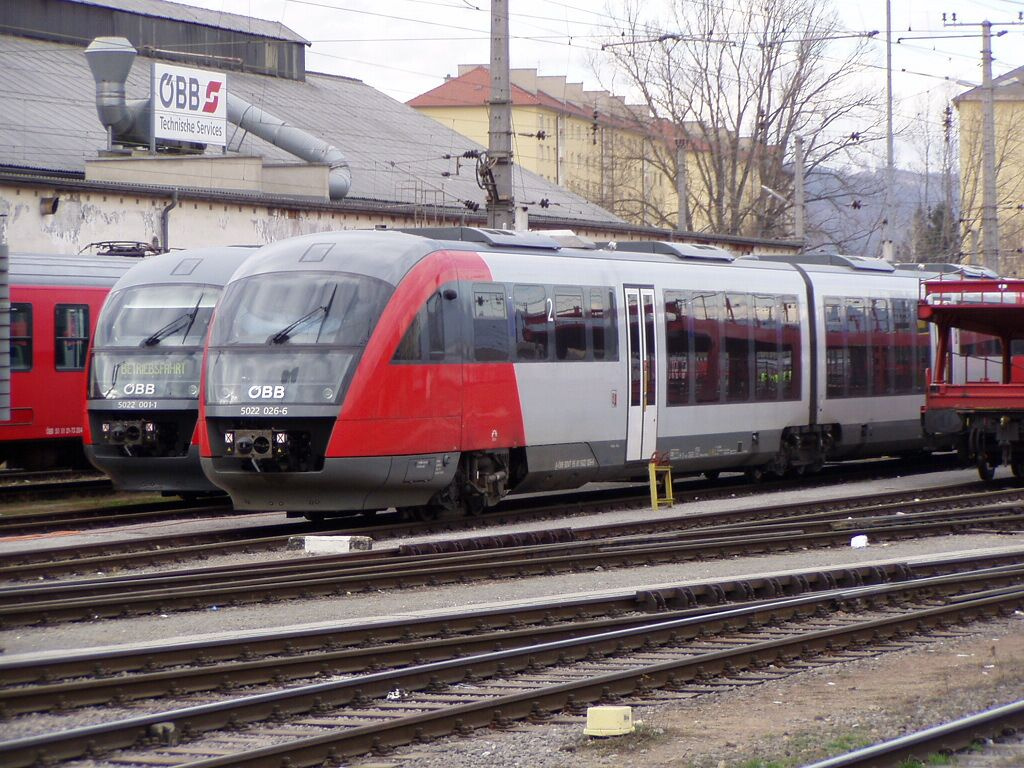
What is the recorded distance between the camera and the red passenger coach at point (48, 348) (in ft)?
69.8

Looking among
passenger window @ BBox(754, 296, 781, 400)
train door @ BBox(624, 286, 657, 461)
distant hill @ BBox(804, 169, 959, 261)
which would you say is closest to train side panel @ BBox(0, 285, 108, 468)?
train door @ BBox(624, 286, 657, 461)

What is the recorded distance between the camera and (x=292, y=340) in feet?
50.9

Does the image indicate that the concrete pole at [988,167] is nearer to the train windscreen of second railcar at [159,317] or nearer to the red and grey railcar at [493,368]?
the red and grey railcar at [493,368]

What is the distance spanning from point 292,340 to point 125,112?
2417cm

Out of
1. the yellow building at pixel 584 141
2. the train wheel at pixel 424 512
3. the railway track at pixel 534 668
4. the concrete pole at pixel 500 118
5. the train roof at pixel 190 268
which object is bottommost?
the train wheel at pixel 424 512

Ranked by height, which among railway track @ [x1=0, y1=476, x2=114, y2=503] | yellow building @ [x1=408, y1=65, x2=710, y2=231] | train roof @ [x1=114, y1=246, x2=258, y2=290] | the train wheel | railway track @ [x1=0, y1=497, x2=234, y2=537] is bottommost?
railway track @ [x1=0, y1=476, x2=114, y2=503]

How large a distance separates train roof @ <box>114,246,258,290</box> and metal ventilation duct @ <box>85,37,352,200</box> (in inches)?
766

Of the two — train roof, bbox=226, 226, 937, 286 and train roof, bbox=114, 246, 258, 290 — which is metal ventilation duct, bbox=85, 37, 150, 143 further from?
train roof, bbox=226, 226, 937, 286

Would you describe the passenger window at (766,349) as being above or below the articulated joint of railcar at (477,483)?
above

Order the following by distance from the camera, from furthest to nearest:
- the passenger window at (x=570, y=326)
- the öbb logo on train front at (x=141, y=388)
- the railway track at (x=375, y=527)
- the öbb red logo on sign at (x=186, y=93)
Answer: the öbb red logo on sign at (x=186, y=93)
the öbb logo on train front at (x=141, y=388)
the passenger window at (x=570, y=326)
the railway track at (x=375, y=527)

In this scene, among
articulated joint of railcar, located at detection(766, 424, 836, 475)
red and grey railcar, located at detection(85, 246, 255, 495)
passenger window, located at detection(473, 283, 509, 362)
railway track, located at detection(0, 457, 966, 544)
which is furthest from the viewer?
articulated joint of railcar, located at detection(766, 424, 836, 475)

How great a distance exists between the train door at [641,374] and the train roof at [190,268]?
4808 millimetres

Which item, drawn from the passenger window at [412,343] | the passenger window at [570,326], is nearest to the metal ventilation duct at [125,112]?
the passenger window at [570,326]

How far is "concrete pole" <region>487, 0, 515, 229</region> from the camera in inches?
874
